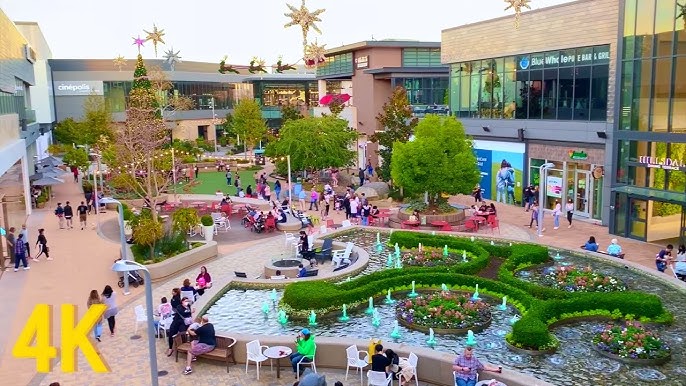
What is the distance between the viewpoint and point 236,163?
195 feet

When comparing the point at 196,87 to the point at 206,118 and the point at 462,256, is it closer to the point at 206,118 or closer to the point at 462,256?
the point at 206,118

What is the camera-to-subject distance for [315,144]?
42688mm

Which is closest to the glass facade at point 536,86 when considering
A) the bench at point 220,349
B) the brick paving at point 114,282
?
the brick paving at point 114,282

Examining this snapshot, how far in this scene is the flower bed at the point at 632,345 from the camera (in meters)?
13.3

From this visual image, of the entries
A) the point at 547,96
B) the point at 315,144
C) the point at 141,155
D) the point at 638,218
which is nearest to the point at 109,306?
the point at 141,155

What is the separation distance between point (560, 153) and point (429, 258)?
14290mm

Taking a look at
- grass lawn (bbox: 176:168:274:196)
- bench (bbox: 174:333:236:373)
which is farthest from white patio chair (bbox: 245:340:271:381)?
grass lawn (bbox: 176:168:274:196)

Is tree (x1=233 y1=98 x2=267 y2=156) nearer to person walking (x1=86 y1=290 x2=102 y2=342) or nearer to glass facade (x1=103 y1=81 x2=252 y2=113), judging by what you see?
glass facade (x1=103 y1=81 x2=252 y2=113)

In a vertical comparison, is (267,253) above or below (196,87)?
below

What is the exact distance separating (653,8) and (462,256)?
13.3 meters

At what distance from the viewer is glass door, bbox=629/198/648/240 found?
1016 inches

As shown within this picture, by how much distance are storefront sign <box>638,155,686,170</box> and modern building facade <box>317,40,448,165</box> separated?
26.1 m

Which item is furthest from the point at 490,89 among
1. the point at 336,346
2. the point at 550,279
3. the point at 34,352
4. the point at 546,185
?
the point at 34,352

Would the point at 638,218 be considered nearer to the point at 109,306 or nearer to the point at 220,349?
the point at 220,349
